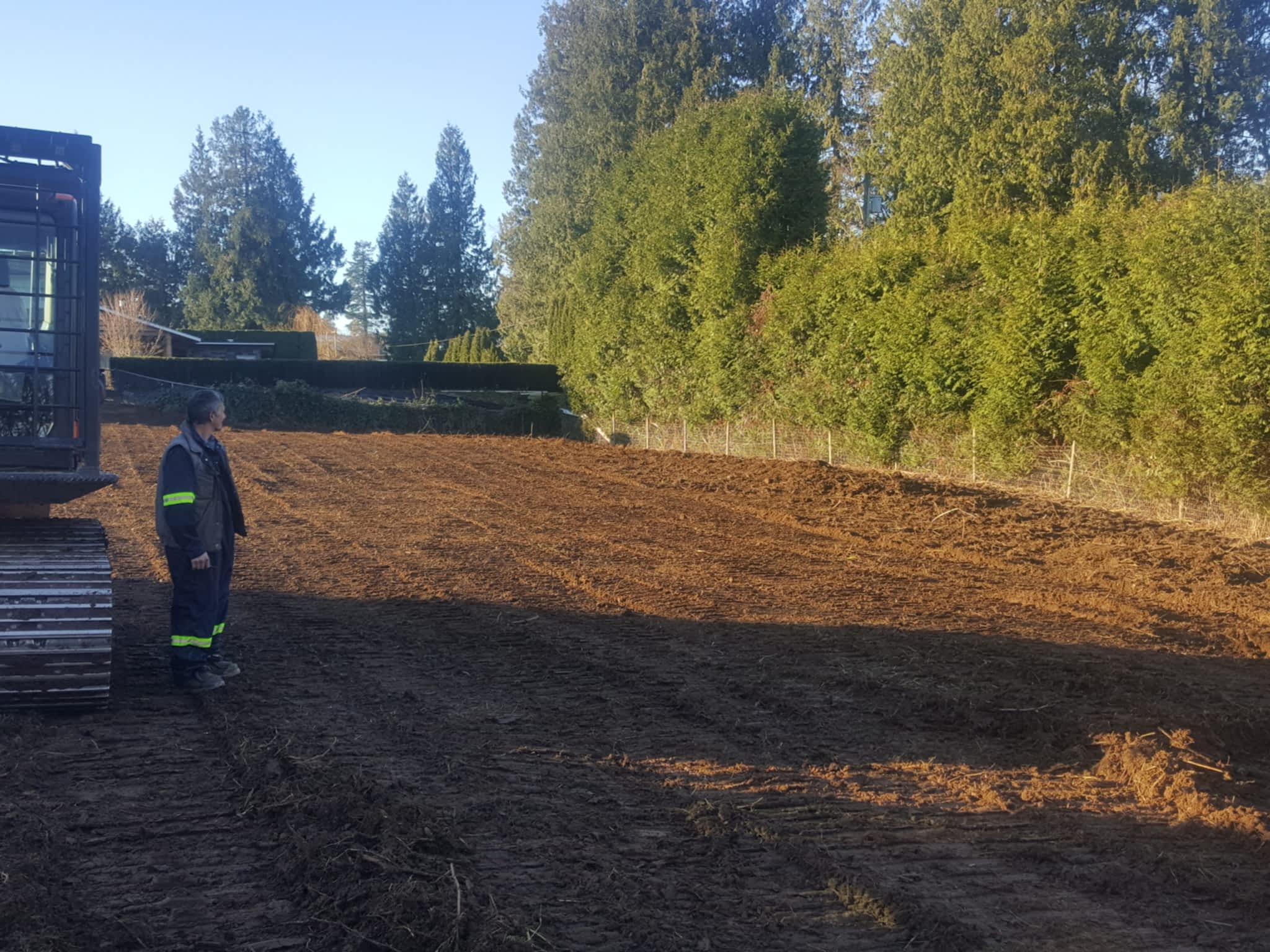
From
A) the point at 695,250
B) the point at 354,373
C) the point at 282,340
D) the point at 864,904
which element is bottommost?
the point at 864,904

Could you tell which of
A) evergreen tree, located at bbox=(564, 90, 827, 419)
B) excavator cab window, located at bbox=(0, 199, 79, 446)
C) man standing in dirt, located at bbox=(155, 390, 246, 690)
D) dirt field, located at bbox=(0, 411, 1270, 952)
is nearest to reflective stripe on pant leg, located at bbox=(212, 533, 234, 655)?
man standing in dirt, located at bbox=(155, 390, 246, 690)

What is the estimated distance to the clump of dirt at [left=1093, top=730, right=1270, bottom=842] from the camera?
4.87 metres

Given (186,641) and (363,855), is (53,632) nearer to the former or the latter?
(186,641)

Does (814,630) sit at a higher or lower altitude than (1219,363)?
lower

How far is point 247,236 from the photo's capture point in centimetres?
6875

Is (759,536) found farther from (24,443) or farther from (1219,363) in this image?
(24,443)

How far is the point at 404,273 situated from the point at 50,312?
240ft

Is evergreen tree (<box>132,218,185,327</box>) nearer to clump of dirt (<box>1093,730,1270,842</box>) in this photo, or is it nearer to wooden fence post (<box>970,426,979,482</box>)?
wooden fence post (<box>970,426,979,482</box>)

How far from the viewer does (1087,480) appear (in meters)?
16.2

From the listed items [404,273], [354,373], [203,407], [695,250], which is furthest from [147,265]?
[203,407]

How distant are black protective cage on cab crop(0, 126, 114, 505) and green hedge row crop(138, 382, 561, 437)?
26.8 metres

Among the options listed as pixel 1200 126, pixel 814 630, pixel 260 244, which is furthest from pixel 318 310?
pixel 814 630

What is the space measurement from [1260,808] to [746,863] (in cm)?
257

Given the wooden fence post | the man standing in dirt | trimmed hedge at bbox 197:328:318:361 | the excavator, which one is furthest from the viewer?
trimmed hedge at bbox 197:328:318:361
